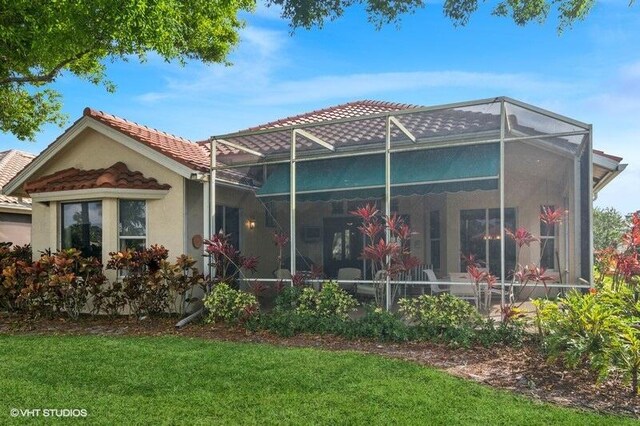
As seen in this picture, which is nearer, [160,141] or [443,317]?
[443,317]

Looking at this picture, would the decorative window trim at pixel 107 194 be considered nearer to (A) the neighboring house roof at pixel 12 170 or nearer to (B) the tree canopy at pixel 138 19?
(B) the tree canopy at pixel 138 19

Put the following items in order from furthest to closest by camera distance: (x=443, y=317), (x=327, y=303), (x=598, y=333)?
(x=327, y=303)
(x=443, y=317)
(x=598, y=333)

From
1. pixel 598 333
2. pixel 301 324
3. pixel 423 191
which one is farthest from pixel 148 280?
pixel 598 333

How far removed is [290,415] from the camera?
20.4 ft

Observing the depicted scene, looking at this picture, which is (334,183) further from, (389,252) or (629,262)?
(629,262)

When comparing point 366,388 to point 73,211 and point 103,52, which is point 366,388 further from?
point 103,52

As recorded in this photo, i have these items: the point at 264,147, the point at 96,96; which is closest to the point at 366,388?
the point at 264,147

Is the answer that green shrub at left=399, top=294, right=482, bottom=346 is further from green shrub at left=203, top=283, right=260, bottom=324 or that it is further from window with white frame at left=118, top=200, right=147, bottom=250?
window with white frame at left=118, top=200, right=147, bottom=250

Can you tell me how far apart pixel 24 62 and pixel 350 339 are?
44.4ft

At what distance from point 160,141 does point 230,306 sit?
6.99 metres

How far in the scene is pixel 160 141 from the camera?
1625cm

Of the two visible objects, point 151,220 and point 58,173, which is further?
point 58,173

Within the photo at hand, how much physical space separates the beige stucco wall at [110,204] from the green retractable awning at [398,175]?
2.73 meters

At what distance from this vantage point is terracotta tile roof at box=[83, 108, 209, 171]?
564 inches
